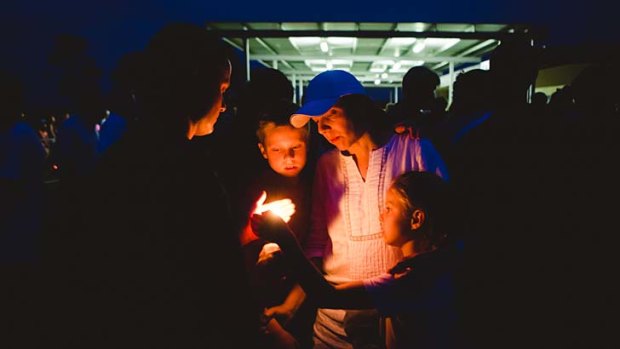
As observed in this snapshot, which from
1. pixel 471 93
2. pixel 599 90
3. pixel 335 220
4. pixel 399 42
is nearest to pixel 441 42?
pixel 399 42

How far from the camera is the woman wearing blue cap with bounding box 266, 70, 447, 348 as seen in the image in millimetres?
2178

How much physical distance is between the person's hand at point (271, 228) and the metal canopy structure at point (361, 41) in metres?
4.86

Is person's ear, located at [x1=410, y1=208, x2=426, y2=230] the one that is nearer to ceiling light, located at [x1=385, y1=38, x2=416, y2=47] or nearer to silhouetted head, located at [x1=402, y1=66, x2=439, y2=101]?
silhouetted head, located at [x1=402, y1=66, x2=439, y2=101]

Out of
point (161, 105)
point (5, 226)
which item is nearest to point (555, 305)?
point (161, 105)

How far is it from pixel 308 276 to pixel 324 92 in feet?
3.63

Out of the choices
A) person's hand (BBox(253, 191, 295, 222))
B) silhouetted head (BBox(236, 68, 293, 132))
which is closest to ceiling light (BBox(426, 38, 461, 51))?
silhouetted head (BBox(236, 68, 293, 132))

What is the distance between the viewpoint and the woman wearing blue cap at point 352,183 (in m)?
2.18

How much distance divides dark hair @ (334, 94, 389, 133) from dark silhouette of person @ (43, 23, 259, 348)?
3.85ft

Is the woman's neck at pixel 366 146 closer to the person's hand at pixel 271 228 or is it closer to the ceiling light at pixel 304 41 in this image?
the person's hand at pixel 271 228

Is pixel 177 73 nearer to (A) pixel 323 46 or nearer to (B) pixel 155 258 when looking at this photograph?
(B) pixel 155 258

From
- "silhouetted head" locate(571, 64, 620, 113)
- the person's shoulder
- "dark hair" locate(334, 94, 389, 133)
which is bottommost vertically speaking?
the person's shoulder

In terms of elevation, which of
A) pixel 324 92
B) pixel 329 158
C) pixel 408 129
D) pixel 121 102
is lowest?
pixel 329 158

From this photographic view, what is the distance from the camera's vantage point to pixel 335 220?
2.34 metres

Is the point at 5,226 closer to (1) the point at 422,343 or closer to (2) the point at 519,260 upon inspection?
(1) the point at 422,343
